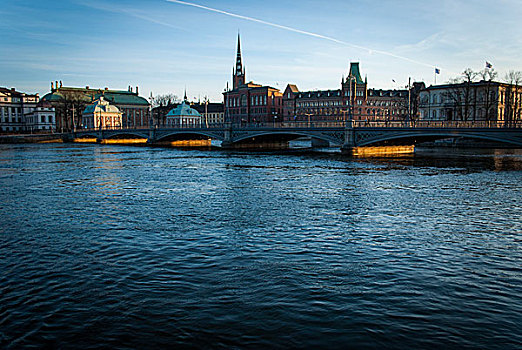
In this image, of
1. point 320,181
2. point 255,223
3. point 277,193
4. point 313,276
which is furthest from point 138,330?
point 320,181

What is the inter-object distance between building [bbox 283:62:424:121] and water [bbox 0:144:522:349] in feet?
358

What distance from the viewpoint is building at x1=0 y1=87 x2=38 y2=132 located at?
14288 cm

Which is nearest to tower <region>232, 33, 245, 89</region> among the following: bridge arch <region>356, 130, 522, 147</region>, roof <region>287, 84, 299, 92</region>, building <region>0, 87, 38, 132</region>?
roof <region>287, 84, 299, 92</region>

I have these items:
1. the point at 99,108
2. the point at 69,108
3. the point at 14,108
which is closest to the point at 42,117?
the point at 14,108

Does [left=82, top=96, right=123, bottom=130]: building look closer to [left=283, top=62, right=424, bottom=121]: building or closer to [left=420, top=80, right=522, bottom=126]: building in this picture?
[left=283, top=62, right=424, bottom=121]: building

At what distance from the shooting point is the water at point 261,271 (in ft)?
25.2

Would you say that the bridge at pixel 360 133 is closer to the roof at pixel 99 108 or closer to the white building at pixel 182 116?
the white building at pixel 182 116

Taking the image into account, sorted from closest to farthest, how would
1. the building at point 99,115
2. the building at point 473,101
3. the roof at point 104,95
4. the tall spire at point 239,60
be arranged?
the building at point 473,101 → the building at point 99,115 → the roof at point 104,95 → the tall spire at point 239,60

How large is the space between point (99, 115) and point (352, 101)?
73852mm

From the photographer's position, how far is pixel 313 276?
10273 mm

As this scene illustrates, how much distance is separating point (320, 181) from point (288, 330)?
21070 millimetres

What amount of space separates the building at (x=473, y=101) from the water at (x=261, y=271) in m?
64.0

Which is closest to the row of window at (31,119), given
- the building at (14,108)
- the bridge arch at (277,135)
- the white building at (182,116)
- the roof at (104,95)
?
the building at (14,108)

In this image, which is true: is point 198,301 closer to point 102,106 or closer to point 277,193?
point 277,193
